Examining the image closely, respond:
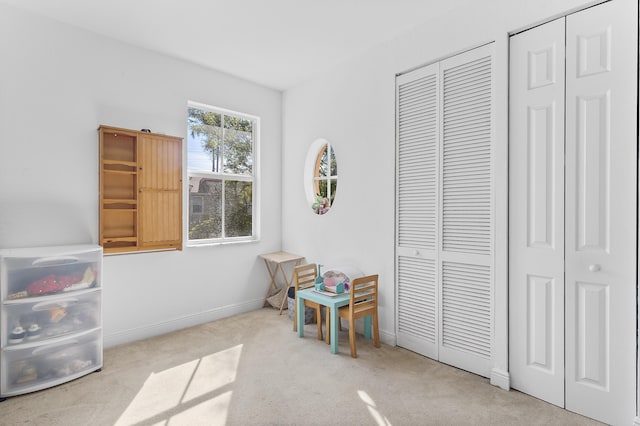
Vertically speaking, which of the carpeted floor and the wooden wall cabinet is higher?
the wooden wall cabinet

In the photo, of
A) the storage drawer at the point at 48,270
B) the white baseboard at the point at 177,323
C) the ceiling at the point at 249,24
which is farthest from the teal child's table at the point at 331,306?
the ceiling at the point at 249,24

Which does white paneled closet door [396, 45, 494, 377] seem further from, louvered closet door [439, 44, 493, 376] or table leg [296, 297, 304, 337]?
table leg [296, 297, 304, 337]

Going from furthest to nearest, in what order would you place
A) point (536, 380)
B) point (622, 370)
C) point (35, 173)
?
1. point (35, 173)
2. point (536, 380)
3. point (622, 370)

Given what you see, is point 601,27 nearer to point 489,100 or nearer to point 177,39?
point 489,100

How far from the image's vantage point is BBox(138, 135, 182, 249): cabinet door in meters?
3.19

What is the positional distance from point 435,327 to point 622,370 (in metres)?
1.21

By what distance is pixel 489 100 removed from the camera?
2.57 metres

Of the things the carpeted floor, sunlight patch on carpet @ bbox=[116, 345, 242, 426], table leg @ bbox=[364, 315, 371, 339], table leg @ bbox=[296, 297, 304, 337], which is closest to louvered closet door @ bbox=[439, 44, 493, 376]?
the carpeted floor

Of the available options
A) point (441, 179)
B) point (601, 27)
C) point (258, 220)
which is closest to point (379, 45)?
point (441, 179)

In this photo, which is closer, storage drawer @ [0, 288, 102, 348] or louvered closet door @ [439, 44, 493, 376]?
storage drawer @ [0, 288, 102, 348]

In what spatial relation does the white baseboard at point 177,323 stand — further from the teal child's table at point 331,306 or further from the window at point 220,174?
the teal child's table at point 331,306

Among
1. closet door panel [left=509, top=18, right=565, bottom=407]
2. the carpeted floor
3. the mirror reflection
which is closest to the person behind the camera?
the carpeted floor

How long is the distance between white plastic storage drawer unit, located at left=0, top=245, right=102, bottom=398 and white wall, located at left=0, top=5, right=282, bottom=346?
0.42 m

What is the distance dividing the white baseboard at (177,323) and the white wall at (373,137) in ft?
3.18
